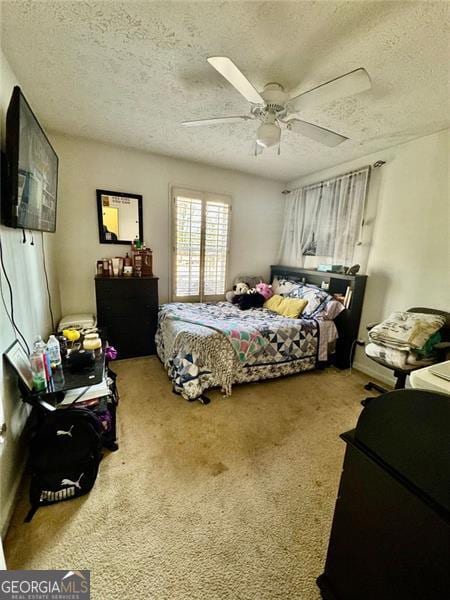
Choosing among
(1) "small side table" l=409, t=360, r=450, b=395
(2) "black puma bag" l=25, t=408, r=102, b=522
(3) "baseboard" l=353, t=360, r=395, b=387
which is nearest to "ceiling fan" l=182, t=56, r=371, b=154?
(1) "small side table" l=409, t=360, r=450, b=395

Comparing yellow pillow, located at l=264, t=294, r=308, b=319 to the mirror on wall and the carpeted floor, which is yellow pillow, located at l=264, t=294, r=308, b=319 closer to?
the carpeted floor

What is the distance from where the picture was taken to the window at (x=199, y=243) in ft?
11.4

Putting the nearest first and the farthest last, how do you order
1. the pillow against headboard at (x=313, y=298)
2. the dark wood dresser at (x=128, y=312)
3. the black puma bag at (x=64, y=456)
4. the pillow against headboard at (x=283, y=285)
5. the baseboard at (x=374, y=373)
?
1. the black puma bag at (x=64, y=456)
2. the baseboard at (x=374, y=373)
3. the dark wood dresser at (x=128, y=312)
4. the pillow against headboard at (x=313, y=298)
5. the pillow against headboard at (x=283, y=285)

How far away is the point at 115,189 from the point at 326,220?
2838mm

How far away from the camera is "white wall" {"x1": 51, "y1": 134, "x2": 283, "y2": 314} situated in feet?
9.40

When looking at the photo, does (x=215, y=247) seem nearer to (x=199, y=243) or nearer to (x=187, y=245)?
(x=199, y=243)

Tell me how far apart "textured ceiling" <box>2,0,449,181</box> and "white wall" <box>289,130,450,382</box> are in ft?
0.81

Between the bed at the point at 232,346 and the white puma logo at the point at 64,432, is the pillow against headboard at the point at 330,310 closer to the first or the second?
the bed at the point at 232,346

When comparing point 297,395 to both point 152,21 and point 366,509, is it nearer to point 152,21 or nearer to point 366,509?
point 366,509

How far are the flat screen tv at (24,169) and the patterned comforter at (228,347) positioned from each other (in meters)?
1.45

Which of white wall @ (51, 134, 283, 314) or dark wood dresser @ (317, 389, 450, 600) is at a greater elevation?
white wall @ (51, 134, 283, 314)

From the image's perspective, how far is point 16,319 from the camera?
153cm

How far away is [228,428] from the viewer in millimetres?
1946

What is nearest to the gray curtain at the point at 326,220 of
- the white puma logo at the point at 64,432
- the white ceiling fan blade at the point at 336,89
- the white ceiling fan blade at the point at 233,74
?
the white ceiling fan blade at the point at 336,89
